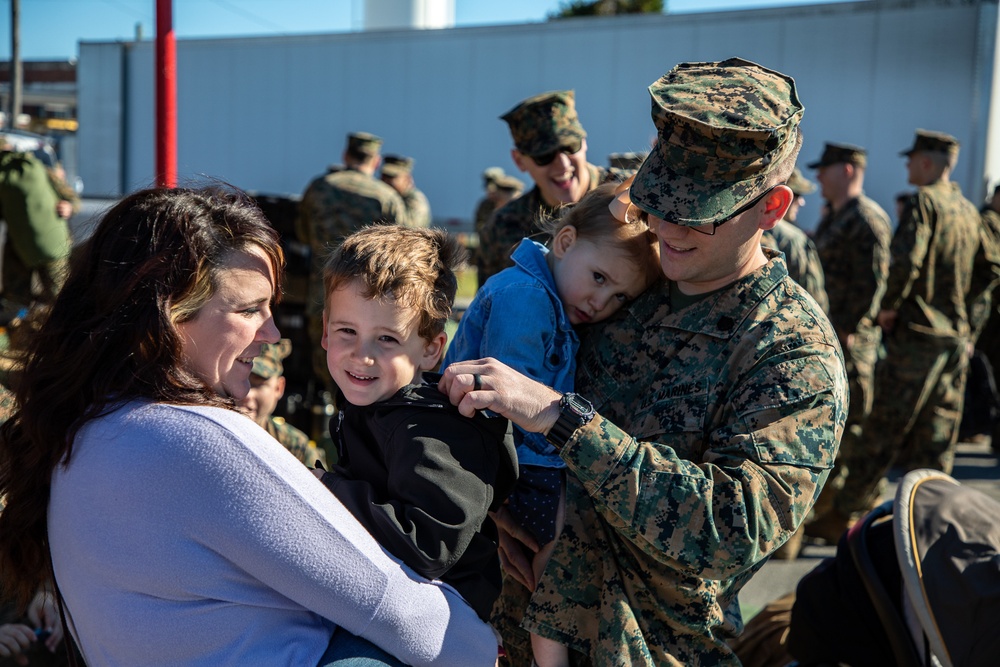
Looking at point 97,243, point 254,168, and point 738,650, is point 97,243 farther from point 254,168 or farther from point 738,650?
point 254,168

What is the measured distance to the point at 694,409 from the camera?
181 cm

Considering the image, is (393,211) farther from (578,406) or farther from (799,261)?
(578,406)

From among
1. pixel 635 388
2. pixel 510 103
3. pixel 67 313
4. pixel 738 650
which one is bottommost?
pixel 738 650

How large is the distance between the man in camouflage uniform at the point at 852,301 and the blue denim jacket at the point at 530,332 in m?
4.18

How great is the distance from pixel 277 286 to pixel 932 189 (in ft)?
19.6

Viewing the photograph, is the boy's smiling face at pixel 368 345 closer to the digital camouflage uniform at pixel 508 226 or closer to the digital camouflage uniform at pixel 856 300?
the digital camouflage uniform at pixel 508 226

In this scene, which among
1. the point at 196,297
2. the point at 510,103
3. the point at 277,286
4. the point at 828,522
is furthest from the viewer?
the point at 510,103

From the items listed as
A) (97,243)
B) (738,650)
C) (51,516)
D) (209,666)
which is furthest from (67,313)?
(738,650)

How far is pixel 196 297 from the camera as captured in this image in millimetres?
1649

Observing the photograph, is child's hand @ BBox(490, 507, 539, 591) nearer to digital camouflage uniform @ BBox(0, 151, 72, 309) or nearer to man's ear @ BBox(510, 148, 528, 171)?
man's ear @ BBox(510, 148, 528, 171)

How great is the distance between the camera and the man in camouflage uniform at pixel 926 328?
6.44m

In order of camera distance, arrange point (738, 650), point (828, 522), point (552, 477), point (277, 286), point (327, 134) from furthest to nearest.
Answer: point (327, 134) → point (828, 522) → point (738, 650) → point (552, 477) → point (277, 286)

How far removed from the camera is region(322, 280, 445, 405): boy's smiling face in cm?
182

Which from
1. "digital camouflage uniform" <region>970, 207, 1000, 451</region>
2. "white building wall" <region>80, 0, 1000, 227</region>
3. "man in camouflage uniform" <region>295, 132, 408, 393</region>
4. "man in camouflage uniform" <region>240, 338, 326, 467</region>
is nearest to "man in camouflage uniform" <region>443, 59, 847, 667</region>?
"man in camouflage uniform" <region>240, 338, 326, 467</region>
